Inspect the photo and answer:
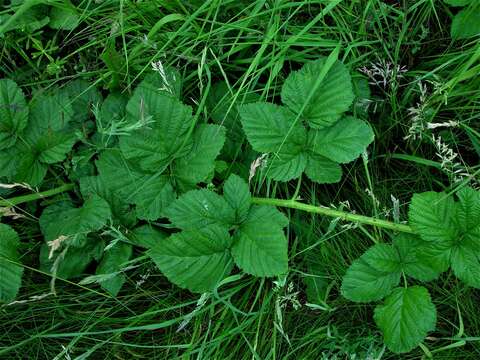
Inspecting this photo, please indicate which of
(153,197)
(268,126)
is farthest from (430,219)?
(153,197)

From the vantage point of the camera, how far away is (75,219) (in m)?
1.92

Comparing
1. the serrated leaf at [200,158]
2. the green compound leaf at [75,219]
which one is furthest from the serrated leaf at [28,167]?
the serrated leaf at [200,158]

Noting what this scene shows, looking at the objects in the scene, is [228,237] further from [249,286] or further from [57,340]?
[57,340]

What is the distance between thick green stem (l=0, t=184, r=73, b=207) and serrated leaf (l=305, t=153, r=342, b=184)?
0.87 meters

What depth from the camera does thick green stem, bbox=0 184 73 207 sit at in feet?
6.15

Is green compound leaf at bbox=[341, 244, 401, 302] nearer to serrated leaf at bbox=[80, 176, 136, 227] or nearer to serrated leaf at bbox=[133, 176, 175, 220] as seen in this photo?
serrated leaf at bbox=[133, 176, 175, 220]

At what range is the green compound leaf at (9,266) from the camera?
72.6 inches

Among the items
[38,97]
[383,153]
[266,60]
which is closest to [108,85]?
[38,97]

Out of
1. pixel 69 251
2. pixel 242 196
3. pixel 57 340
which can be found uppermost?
pixel 242 196

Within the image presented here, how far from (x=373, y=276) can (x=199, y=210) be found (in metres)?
0.61

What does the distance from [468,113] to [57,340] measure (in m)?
1.70

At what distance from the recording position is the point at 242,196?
1.85 metres

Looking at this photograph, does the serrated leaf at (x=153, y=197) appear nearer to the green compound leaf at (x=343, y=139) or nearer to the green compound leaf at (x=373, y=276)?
the green compound leaf at (x=343, y=139)

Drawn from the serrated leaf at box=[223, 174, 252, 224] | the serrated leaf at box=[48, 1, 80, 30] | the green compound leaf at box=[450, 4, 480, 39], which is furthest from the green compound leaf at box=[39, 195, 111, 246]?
the green compound leaf at box=[450, 4, 480, 39]
